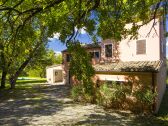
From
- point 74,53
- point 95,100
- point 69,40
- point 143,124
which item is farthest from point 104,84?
point 69,40

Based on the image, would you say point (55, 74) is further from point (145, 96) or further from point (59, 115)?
point (145, 96)

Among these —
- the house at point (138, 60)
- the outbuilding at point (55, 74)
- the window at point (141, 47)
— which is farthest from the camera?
the outbuilding at point (55, 74)

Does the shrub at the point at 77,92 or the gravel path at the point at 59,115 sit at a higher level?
the shrub at the point at 77,92

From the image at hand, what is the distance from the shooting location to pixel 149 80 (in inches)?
819

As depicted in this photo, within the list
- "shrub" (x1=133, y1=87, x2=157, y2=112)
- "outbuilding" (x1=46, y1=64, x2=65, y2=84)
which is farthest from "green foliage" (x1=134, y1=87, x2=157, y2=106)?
"outbuilding" (x1=46, y1=64, x2=65, y2=84)

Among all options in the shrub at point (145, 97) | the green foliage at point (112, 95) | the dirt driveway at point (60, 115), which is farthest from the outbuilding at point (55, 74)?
the shrub at point (145, 97)

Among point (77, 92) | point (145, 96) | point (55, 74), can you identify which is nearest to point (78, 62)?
point (145, 96)

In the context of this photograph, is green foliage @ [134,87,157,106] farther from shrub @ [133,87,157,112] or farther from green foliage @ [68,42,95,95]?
green foliage @ [68,42,95,95]

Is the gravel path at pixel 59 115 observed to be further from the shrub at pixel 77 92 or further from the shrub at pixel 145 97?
the shrub at pixel 145 97

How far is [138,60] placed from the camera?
1047 inches

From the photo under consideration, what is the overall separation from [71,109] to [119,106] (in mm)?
4357

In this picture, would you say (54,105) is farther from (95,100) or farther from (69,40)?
(69,40)

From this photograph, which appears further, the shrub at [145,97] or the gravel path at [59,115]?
the shrub at [145,97]

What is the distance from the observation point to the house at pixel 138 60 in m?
21.1
